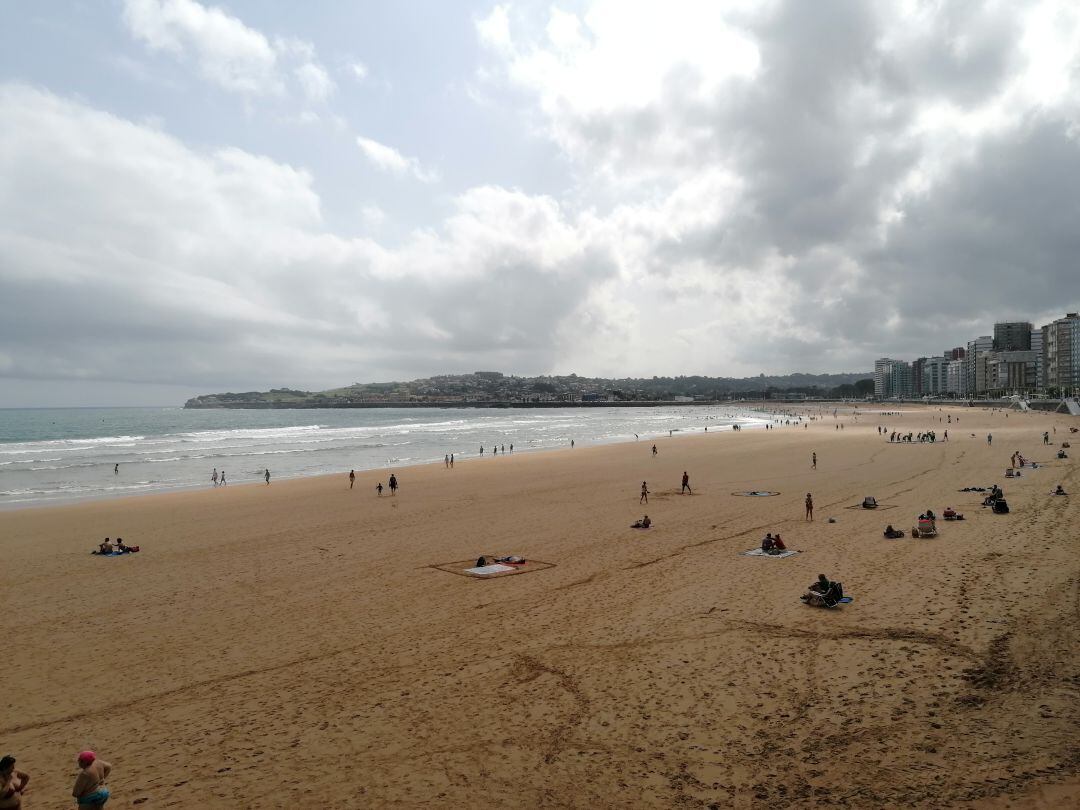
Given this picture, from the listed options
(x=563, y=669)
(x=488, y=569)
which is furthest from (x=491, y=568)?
(x=563, y=669)

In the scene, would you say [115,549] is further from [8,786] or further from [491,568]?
[8,786]

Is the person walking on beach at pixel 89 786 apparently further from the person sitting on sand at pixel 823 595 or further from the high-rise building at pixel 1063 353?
the high-rise building at pixel 1063 353

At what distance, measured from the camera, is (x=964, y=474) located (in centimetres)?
2875

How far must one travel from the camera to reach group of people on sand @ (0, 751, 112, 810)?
18.1 ft

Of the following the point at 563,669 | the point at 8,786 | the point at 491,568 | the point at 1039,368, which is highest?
the point at 1039,368

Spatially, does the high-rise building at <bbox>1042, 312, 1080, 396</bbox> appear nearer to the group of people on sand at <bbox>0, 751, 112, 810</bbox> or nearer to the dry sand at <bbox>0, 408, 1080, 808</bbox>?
the dry sand at <bbox>0, 408, 1080, 808</bbox>

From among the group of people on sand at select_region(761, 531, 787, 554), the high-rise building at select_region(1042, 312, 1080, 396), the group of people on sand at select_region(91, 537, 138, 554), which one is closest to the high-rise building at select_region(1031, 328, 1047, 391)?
the high-rise building at select_region(1042, 312, 1080, 396)

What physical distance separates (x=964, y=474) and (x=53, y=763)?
32.6 m

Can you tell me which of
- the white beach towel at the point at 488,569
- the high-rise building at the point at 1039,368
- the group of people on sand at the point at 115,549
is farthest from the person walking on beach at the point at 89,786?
the high-rise building at the point at 1039,368

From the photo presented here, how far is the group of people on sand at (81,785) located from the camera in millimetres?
5508

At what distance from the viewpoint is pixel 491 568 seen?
47.7 ft

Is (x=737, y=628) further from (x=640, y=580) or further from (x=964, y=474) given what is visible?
(x=964, y=474)

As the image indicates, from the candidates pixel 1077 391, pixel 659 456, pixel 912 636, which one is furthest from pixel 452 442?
pixel 1077 391

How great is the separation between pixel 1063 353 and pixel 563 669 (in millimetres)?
173963
